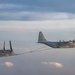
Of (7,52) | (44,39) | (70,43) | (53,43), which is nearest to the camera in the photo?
(7,52)

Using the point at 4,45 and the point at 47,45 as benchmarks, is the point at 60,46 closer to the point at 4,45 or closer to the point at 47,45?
the point at 47,45

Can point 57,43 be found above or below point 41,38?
below

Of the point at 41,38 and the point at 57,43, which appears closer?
the point at 57,43

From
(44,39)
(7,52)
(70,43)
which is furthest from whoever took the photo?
(44,39)

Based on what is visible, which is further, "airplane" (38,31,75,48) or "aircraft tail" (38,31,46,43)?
"aircraft tail" (38,31,46,43)

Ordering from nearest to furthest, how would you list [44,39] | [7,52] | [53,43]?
[7,52] → [53,43] → [44,39]

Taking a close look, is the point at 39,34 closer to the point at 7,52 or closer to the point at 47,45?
the point at 47,45

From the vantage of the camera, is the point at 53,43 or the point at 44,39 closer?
the point at 53,43

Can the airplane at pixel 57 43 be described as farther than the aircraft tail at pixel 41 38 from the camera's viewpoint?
No

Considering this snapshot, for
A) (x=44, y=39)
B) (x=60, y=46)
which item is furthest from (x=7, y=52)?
(x=44, y=39)

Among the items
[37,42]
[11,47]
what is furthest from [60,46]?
[11,47]
